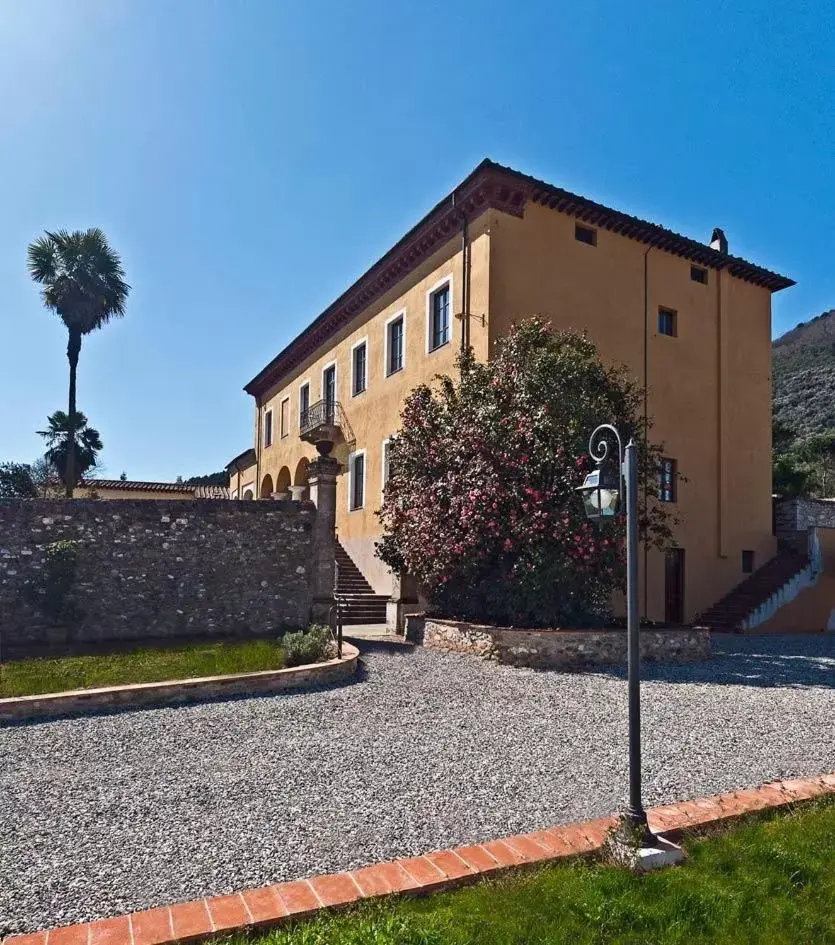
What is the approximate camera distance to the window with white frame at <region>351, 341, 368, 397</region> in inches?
812

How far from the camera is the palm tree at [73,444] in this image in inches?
989

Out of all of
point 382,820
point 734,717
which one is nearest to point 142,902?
point 382,820

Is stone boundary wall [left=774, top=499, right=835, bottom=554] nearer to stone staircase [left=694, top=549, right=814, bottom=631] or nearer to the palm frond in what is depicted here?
stone staircase [left=694, top=549, right=814, bottom=631]

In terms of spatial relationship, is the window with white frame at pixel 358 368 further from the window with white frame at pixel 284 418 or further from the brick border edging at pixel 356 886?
the brick border edging at pixel 356 886

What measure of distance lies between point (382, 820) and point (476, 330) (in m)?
11.9

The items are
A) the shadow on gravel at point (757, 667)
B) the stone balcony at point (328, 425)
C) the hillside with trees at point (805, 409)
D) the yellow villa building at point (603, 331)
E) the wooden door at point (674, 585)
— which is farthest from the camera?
the hillside with trees at point (805, 409)

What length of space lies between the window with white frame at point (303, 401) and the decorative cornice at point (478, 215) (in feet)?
10.0

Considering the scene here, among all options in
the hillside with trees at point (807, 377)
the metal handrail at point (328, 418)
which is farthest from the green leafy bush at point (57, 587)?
the hillside with trees at point (807, 377)

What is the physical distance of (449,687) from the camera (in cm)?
860

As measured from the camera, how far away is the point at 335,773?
210 inches

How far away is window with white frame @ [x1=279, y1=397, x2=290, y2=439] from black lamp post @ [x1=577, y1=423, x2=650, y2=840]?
23.4 metres

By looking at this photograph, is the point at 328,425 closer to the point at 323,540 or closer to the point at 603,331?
the point at 603,331

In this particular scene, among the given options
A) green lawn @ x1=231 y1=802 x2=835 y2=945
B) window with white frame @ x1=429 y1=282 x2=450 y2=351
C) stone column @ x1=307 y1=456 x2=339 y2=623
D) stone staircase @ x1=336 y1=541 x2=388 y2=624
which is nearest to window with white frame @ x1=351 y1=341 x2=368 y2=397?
window with white frame @ x1=429 y1=282 x2=450 y2=351

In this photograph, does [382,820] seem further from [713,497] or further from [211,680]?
[713,497]
